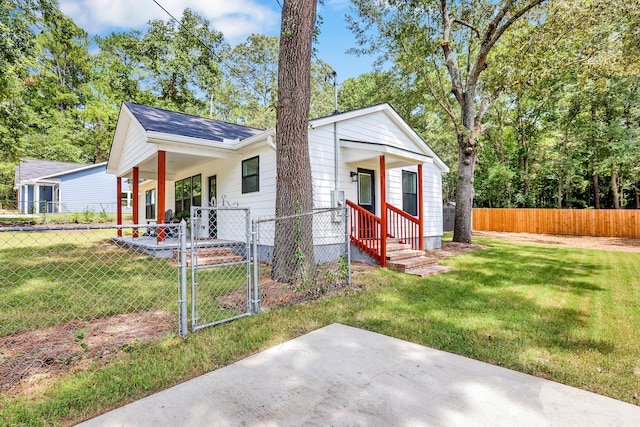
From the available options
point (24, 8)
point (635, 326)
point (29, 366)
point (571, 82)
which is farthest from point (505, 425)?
point (571, 82)

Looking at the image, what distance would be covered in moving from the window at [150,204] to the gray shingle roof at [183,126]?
21.5 ft

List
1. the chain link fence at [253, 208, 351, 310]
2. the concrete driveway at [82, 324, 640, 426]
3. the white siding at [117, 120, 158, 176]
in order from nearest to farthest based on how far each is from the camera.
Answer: the concrete driveway at [82, 324, 640, 426] < the chain link fence at [253, 208, 351, 310] < the white siding at [117, 120, 158, 176]

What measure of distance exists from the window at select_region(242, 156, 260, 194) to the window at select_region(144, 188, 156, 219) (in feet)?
27.9

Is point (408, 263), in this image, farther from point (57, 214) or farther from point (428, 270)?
point (57, 214)

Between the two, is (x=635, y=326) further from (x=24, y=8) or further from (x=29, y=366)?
(x=24, y=8)

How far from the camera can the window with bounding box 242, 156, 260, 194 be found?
7688mm

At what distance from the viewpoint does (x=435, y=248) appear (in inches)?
401

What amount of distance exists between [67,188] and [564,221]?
28.4m

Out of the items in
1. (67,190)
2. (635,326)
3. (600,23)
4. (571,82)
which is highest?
(571,82)

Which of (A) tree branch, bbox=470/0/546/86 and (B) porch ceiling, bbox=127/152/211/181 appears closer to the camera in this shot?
(B) porch ceiling, bbox=127/152/211/181

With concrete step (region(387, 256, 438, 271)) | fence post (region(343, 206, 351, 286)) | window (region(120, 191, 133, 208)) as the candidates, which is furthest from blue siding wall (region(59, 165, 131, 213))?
fence post (region(343, 206, 351, 286))

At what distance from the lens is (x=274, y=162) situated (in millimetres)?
→ 7059

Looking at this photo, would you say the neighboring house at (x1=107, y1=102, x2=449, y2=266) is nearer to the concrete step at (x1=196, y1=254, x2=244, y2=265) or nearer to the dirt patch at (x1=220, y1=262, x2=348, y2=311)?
the concrete step at (x1=196, y1=254, x2=244, y2=265)

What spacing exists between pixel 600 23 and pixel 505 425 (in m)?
11.6
